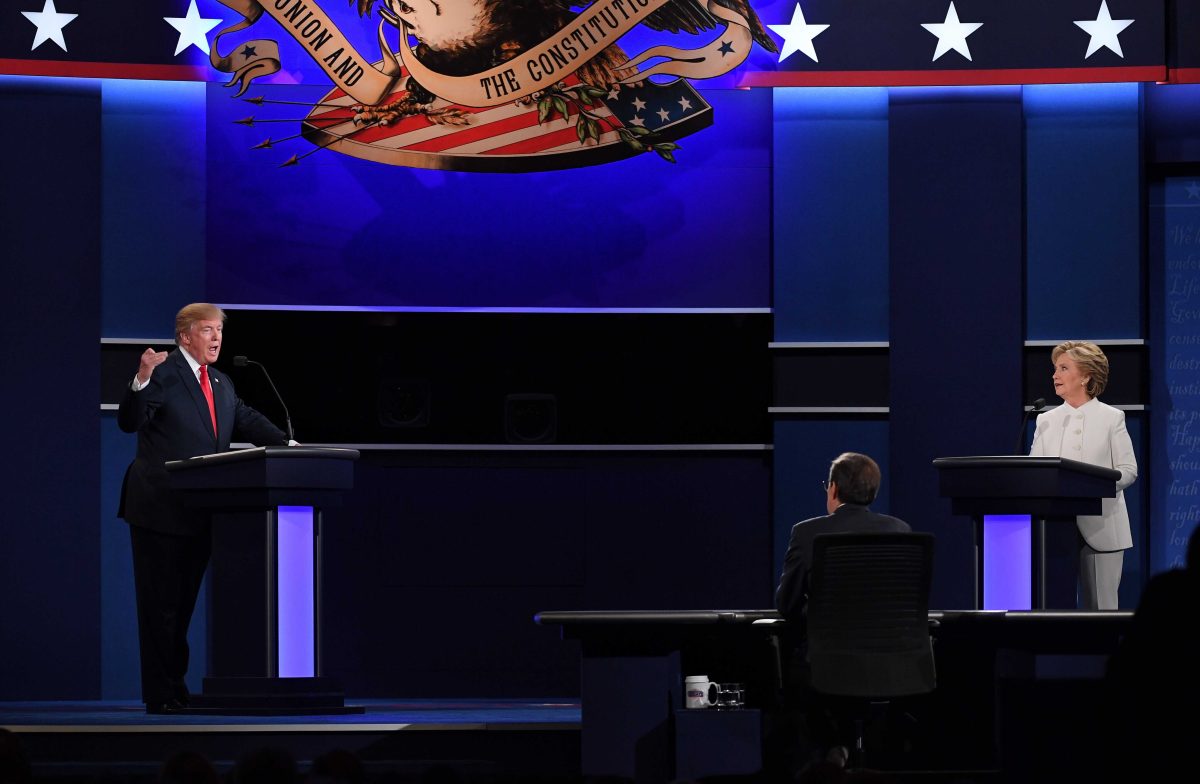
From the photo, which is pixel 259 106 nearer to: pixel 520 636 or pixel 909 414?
pixel 520 636

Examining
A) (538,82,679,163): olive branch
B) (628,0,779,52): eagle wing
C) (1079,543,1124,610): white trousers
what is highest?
(628,0,779,52): eagle wing

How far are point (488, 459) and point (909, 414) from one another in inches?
83.8

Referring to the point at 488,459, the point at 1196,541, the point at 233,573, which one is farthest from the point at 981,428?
the point at 1196,541

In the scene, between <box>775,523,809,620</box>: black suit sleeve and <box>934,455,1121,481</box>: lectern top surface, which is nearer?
<box>775,523,809,620</box>: black suit sleeve

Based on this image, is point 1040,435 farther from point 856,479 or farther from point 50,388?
point 50,388

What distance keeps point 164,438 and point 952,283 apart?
3964 mm

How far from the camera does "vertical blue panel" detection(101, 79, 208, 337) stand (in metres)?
7.71

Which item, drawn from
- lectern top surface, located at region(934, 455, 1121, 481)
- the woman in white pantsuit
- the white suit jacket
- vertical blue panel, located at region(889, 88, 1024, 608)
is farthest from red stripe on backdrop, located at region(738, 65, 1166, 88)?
lectern top surface, located at region(934, 455, 1121, 481)

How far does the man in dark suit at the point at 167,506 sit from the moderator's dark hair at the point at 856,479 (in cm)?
253

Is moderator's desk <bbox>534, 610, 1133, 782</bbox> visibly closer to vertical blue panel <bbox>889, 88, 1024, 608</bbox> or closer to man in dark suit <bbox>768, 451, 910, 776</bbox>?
man in dark suit <bbox>768, 451, 910, 776</bbox>

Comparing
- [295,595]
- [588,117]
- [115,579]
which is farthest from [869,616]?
[115,579]

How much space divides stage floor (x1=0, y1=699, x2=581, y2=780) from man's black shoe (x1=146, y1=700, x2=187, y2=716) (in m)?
0.19

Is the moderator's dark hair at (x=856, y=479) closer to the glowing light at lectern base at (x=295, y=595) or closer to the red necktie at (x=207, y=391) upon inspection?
the glowing light at lectern base at (x=295, y=595)

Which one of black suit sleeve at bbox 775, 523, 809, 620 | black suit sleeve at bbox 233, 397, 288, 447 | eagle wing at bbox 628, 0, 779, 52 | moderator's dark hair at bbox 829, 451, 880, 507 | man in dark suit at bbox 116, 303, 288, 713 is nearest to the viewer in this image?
black suit sleeve at bbox 775, 523, 809, 620
